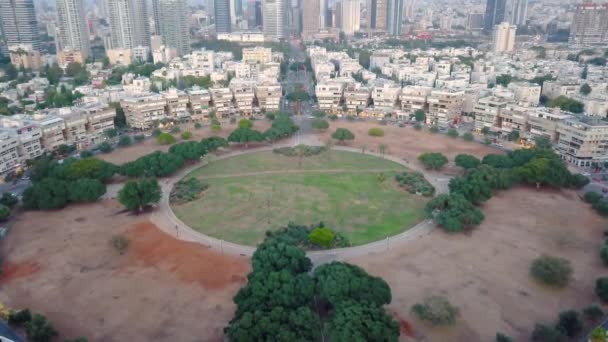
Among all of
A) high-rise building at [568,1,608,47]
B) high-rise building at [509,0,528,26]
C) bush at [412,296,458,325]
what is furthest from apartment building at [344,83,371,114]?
high-rise building at [509,0,528,26]

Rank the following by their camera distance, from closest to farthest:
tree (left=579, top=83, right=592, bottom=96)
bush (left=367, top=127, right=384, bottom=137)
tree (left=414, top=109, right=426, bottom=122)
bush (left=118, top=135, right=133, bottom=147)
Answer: bush (left=118, top=135, right=133, bottom=147) < bush (left=367, top=127, right=384, bottom=137) < tree (left=414, top=109, right=426, bottom=122) < tree (left=579, top=83, right=592, bottom=96)

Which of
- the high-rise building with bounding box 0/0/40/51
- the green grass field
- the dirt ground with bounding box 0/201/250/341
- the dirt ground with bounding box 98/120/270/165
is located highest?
the high-rise building with bounding box 0/0/40/51

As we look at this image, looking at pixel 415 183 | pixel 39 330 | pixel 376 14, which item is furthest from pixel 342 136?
pixel 376 14

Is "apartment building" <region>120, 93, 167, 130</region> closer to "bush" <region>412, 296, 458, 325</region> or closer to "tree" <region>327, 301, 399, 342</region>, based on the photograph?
"tree" <region>327, 301, 399, 342</region>

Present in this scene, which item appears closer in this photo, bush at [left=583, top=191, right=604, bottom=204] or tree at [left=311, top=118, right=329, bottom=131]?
→ bush at [left=583, top=191, right=604, bottom=204]

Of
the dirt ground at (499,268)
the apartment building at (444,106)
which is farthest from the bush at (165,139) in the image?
the apartment building at (444,106)

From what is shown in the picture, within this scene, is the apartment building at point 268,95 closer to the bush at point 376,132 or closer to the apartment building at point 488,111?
the bush at point 376,132
